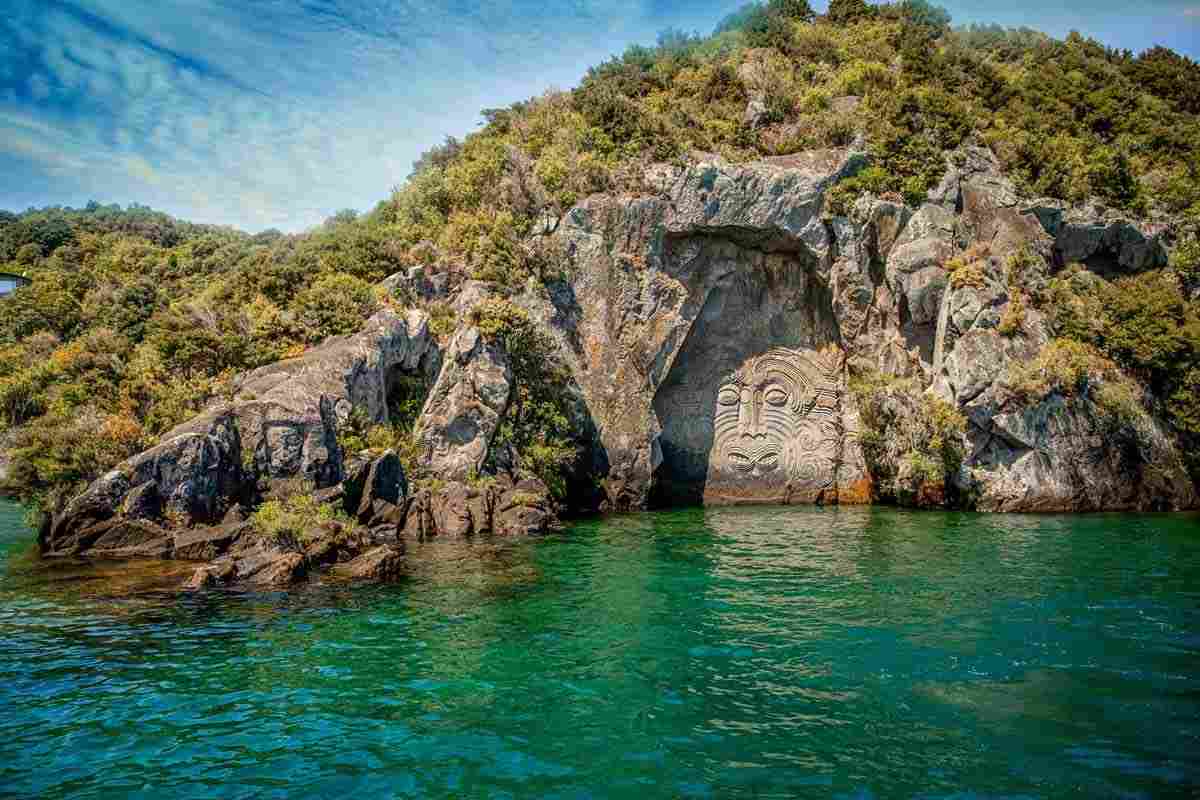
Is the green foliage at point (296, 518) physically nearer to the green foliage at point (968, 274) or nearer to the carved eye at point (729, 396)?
the carved eye at point (729, 396)

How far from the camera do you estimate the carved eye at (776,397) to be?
1503 inches

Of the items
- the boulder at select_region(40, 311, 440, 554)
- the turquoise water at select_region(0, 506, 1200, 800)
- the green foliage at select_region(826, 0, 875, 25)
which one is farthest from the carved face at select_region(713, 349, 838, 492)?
the green foliage at select_region(826, 0, 875, 25)

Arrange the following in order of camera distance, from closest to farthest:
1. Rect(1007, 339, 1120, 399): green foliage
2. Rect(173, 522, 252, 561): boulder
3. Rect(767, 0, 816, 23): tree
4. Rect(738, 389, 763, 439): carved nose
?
1. Rect(173, 522, 252, 561): boulder
2. Rect(1007, 339, 1120, 399): green foliage
3. Rect(738, 389, 763, 439): carved nose
4. Rect(767, 0, 816, 23): tree

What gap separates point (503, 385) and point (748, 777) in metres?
23.9

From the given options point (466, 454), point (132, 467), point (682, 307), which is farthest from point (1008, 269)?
point (132, 467)

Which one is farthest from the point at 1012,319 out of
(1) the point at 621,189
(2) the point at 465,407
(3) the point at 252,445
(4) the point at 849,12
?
(4) the point at 849,12

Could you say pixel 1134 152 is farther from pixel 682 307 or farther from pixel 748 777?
pixel 748 777

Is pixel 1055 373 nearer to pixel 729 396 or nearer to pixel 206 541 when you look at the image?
pixel 729 396

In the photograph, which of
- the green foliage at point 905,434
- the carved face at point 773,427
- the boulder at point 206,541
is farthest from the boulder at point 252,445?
the green foliage at point 905,434

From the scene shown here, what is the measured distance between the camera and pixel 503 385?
3091 cm

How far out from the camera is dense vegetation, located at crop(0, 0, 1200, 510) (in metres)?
29.7

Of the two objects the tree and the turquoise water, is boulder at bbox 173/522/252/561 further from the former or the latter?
the tree

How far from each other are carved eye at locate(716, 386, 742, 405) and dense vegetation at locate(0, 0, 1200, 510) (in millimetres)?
10189

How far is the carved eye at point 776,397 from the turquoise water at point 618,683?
18621 mm
